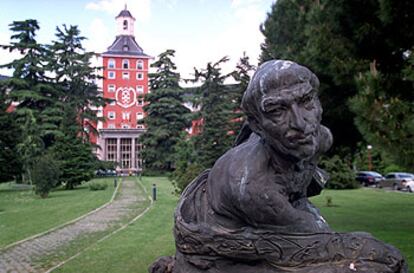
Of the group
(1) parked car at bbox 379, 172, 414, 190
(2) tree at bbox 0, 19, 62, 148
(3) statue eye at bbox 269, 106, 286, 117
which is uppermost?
(2) tree at bbox 0, 19, 62, 148

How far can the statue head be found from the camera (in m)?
1.96

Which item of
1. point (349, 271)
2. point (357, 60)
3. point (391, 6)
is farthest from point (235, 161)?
point (357, 60)

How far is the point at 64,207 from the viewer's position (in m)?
18.8

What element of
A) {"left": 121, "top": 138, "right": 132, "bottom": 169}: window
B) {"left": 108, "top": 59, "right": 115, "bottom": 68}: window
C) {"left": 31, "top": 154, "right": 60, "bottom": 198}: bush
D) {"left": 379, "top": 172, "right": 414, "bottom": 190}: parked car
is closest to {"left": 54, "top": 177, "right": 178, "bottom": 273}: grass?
{"left": 31, "top": 154, "right": 60, "bottom": 198}: bush

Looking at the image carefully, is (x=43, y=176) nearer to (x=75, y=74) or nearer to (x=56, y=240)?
(x=56, y=240)

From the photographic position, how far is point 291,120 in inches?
77.0

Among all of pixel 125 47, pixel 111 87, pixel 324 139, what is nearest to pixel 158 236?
pixel 324 139

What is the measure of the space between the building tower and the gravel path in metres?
44.0

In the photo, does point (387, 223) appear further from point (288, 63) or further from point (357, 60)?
point (288, 63)

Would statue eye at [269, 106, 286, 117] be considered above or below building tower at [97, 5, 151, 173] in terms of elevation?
below

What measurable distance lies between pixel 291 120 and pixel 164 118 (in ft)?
155

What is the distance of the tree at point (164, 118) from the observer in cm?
4812

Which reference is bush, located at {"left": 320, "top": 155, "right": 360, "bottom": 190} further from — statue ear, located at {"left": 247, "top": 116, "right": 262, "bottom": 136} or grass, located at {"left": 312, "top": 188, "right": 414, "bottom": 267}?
statue ear, located at {"left": 247, "top": 116, "right": 262, "bottom": 136}

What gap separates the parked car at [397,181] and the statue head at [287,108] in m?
30.9
